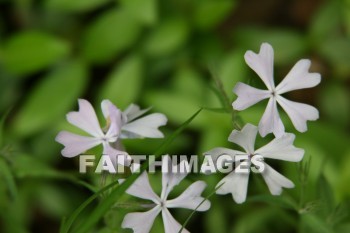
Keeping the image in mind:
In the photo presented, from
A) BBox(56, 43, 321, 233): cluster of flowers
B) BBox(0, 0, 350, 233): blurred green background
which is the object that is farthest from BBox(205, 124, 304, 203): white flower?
BBox(0, 0, 350, 233): blurred green background

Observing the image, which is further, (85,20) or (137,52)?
(85,20)

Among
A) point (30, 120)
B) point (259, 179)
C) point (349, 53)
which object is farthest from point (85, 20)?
point (259, 179)

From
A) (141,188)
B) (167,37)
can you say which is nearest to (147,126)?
(141,188)

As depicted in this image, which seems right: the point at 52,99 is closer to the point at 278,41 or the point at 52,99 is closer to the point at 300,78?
the point at 278,41

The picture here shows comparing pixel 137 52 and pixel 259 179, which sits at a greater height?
pixel 137 52

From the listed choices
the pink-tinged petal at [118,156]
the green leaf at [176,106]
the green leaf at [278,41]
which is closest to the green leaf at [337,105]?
the green leaf at [278,41]

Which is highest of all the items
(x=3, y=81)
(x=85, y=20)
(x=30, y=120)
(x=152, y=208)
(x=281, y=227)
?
(x=85, y=20)

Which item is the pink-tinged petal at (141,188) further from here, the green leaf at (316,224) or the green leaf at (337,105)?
the green leaf at (337,105)

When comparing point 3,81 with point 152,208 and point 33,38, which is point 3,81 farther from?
point 152,208
